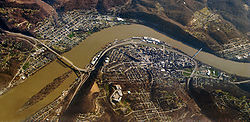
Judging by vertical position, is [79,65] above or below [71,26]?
below

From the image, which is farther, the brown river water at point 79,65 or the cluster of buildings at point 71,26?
the cluster of buildings at point 71,26

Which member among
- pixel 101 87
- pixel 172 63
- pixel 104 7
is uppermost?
pixel 104 7

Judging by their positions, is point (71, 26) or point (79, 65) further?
point (71, 26)

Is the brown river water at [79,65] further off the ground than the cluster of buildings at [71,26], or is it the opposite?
the cluster of buildings at [71,26]

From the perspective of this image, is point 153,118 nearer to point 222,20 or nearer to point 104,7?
point 104,7

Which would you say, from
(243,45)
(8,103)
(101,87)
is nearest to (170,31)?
(243,45)

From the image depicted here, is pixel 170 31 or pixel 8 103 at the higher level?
pixel 170 31

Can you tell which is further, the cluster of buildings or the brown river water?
the cluster of buildings

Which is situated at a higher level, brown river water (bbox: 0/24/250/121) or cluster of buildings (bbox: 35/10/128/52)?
cluster of buildings (bbox: 35/10/128/52)
